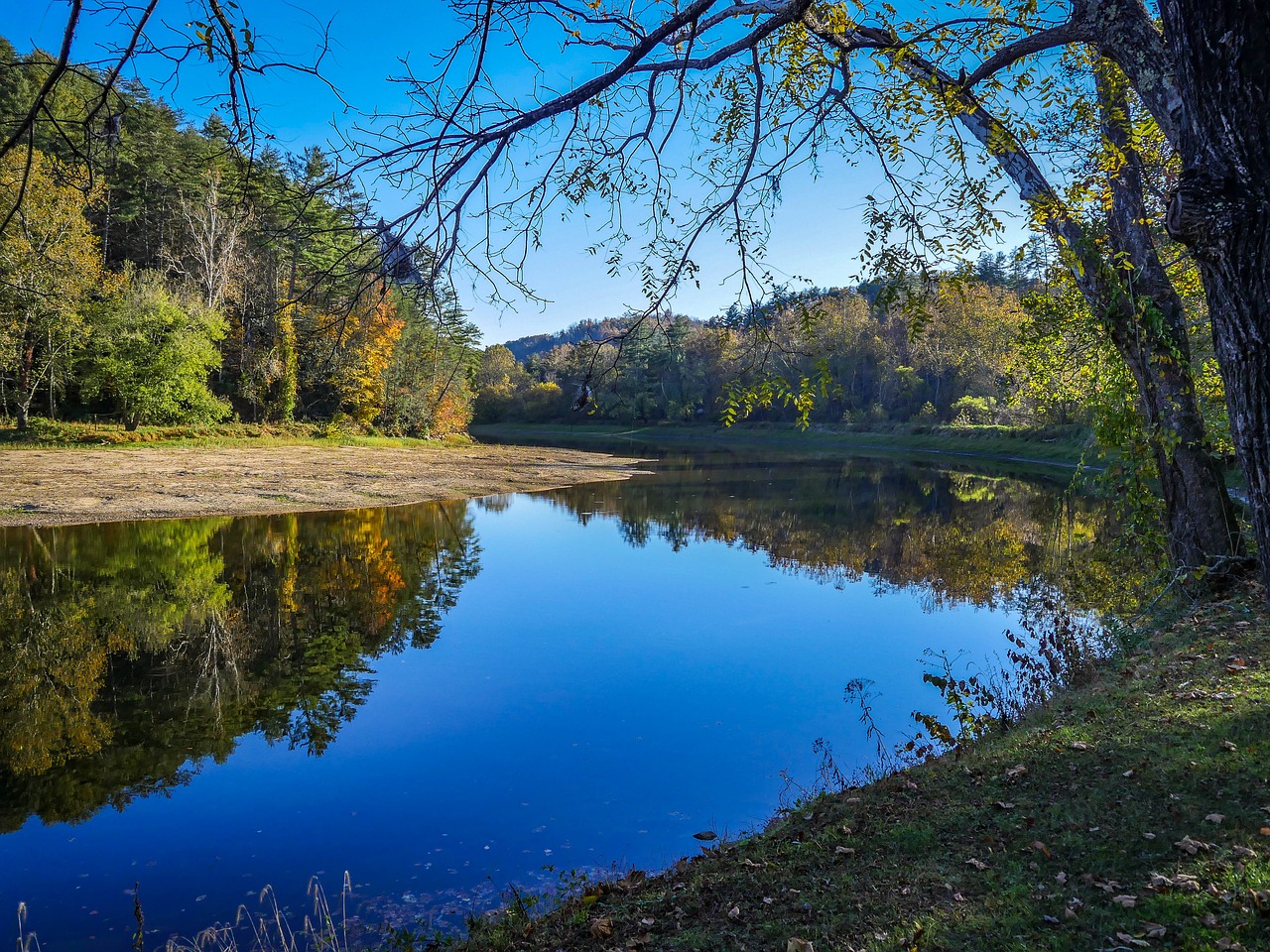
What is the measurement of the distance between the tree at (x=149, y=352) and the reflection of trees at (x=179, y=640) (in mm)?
16873

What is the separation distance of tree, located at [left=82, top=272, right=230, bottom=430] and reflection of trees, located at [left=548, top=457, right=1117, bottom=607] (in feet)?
61.1

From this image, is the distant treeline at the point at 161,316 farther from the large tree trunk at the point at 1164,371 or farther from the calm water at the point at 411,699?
the large tree trunk at the point at 1164,371

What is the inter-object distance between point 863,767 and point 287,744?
600cm

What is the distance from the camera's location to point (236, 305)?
42531 mm

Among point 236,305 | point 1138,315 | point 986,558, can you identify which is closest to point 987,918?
point 1138,315

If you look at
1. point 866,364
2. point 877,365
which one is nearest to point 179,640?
point 877,365

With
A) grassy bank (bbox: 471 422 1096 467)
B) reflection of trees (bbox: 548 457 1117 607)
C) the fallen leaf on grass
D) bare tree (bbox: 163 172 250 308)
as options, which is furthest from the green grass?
the fallen leaf on grass

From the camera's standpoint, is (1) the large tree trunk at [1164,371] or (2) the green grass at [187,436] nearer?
(1) the large tree trunk at [1164,371]

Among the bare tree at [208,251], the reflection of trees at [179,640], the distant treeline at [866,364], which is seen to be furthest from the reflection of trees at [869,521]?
the bare tree at [208,251]

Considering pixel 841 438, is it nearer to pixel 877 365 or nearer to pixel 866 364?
pixel 877 365

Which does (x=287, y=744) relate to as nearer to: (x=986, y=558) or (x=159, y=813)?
(x=159, y=813)

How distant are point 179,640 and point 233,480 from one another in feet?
58.7

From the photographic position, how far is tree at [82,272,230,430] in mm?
33469

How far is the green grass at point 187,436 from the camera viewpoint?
31.3 m
